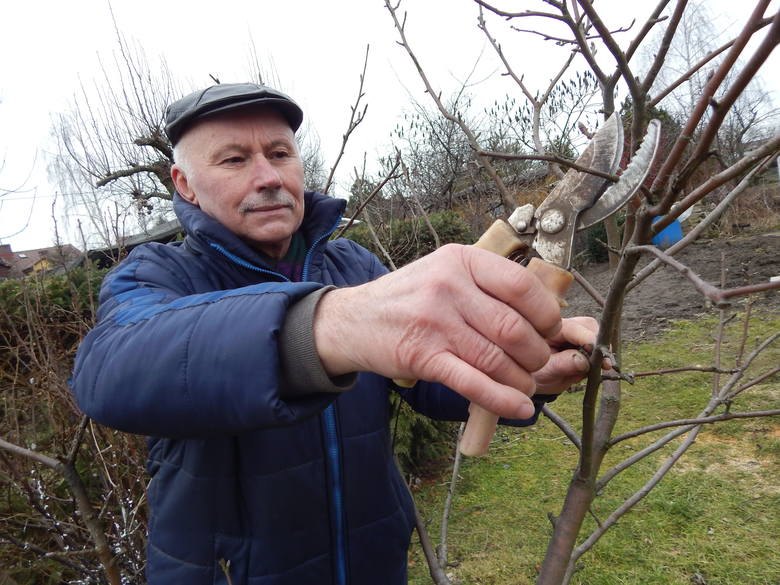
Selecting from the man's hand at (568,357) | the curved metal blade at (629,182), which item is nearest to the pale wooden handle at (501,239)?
the curved metal blade at (629,182)

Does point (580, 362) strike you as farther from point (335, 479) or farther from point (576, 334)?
point (335, 479)

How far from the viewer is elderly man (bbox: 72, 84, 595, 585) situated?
81cm

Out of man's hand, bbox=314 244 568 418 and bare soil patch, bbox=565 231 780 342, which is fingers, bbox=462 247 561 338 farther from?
bare soil patch, bbox=565 231 780 342

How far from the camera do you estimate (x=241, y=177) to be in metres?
1.54

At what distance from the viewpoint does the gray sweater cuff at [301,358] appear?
0.88 m

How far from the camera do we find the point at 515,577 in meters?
3.11

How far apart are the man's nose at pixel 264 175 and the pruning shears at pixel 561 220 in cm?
77

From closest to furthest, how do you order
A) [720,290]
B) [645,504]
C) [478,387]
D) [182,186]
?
[720,290]
[478,387]
[182,186]
[645,504]

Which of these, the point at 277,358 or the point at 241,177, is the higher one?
the point at 241,177

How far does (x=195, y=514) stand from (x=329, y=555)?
15.8 inches

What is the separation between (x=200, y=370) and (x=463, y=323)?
471 mm

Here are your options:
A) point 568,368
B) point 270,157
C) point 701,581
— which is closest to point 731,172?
point 568,368

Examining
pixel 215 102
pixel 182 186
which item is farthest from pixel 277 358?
pixel 182 186

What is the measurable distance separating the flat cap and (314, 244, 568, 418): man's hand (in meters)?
0.96
